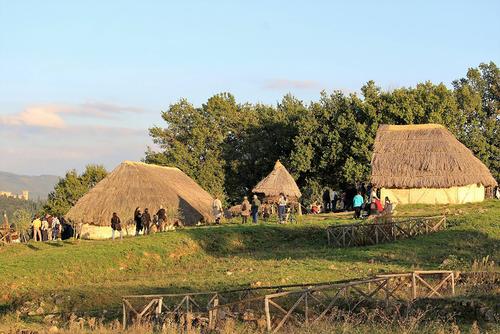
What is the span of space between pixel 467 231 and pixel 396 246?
304 cm

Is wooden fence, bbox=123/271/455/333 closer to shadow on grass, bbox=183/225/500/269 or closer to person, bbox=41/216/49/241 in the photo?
shadow on grass, bbox=183/225/500/269

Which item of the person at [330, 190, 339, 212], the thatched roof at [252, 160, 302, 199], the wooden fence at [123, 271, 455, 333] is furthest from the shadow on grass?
the person at [330, 190, 339, 212]

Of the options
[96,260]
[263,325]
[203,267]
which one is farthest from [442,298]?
[96,260]

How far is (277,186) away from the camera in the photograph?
4288cm

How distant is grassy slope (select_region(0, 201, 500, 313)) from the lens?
21.7m

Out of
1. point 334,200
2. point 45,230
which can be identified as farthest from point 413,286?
point 334,200

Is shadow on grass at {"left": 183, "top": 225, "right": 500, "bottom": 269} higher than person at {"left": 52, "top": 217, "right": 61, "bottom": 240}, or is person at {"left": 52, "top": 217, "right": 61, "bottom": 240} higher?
person at {"left": 52, "top": 217, "right": 61, "bottom": 240}

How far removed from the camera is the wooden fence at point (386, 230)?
28.1 m

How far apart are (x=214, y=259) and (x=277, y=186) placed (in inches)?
593

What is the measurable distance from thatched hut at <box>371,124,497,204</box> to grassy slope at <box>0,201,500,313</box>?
8.96 m

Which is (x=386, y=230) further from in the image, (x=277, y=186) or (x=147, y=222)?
(x=277, y=186)

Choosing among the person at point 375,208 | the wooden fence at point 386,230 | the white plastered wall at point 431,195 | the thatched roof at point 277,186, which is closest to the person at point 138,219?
the thatched roof at point 277,186

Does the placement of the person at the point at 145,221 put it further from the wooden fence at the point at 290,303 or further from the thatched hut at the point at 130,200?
the wooden fence at the point at 290,303

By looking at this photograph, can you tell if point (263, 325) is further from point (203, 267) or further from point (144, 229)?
point (144, 229)
